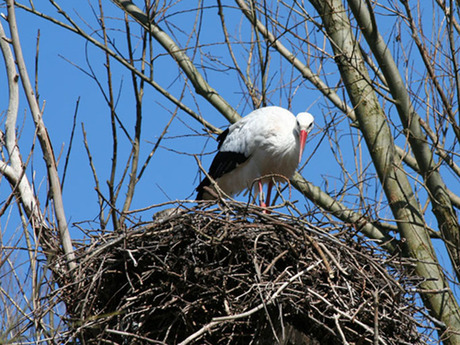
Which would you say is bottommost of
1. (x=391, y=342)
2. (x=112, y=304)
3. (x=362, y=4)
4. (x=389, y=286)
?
(x=391, y=342)

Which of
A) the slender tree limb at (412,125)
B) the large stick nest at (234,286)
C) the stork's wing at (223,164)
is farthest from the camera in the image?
the stork's wing at (223,164)

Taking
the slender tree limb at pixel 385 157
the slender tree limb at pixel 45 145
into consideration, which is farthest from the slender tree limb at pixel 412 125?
the slender tree limb at pixel 45 145

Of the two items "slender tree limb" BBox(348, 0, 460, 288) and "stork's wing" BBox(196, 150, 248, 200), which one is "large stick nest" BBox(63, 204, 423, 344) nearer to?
"slender tree limb" BBox(348, 0, 460, 288)

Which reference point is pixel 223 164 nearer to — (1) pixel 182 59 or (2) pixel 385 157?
(1) pixel 182 59

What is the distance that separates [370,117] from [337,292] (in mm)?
2945

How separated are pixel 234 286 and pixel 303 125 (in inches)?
103

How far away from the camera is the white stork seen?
287 inches

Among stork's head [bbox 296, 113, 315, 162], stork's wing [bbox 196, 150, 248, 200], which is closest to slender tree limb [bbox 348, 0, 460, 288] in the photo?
stork's head [bbox 296, 113, 315, 162]

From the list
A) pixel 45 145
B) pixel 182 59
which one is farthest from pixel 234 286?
pixel 182 59

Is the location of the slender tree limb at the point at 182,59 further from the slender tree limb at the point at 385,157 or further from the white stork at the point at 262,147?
the slender tree limb at the point at 385,157

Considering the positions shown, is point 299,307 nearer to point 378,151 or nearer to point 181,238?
point 181,238

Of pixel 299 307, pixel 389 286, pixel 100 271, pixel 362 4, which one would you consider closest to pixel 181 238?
pixel 100 271

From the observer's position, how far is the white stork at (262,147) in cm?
729

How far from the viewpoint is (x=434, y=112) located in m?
7.23
